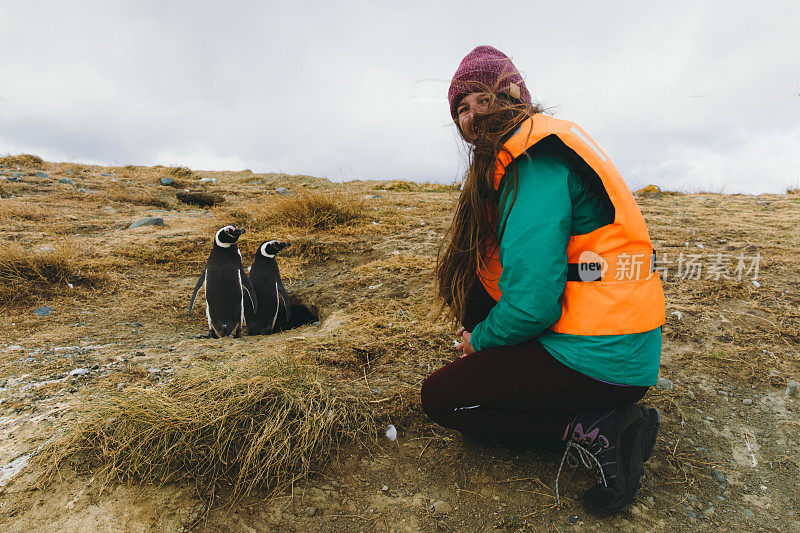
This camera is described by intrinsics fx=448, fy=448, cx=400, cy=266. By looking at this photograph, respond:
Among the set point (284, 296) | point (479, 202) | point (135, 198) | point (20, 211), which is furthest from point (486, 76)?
point (135, 198)

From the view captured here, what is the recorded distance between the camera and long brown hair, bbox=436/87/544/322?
1674 mm

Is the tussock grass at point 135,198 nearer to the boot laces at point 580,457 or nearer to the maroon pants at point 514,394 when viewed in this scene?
the maroon pants at point 514,394

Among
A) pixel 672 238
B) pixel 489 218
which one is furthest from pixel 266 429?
pixel 672 238

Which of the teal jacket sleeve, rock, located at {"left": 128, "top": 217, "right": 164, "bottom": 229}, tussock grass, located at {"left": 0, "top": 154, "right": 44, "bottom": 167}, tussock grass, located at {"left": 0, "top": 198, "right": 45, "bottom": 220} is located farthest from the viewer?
tussock grass, located at {"left": 0, "top": 154, "right": 44, "bottom": 167}

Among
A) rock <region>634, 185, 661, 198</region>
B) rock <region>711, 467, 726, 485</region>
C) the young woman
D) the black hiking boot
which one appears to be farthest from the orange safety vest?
rock <region>634, 185, 661, 198</region>

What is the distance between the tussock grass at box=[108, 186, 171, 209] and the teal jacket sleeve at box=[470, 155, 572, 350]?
8.77 m

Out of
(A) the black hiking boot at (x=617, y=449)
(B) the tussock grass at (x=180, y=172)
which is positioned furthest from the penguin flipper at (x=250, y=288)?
(B) the tussock grass at (x=180, y=172)

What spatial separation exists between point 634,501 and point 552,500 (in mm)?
329

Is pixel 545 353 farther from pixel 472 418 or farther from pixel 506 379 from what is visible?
pixel 472 418

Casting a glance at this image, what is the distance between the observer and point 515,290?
5.23 ft

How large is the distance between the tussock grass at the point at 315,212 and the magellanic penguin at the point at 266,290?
4.86ft

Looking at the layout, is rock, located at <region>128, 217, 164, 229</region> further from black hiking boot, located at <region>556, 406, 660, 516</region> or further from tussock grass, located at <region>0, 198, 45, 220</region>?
black hiking boot, located at <region>556, 406, 660, 516</region>

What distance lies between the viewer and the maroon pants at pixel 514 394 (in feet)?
5.52

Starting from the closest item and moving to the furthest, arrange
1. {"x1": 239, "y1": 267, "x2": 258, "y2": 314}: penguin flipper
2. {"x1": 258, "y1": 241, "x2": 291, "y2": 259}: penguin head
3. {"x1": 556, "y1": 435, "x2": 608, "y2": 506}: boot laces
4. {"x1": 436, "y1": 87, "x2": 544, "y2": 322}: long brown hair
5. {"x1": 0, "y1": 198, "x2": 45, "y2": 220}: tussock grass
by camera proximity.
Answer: {"x1": 436, "y1": 87, "x2": 544, "y2": 322}: long brown hair < {"x1": 556, "y1": 435, "x2": 608, "y2": 506}: boot laces < {"x1": 239, "y1": 267, "x2": 258, "y2": 314}: penguin flipper < {"x1": 258, "y1": 241, "x2": 291, "y2": 259}: penguin head < {"x1": 0, "y1": 198, "x2": 45, "y2": 220}: tussock grass
